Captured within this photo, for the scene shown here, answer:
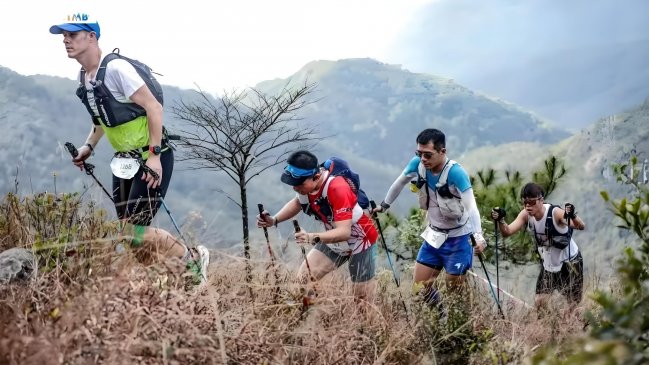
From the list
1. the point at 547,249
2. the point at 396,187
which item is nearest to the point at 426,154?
the point at 396,187

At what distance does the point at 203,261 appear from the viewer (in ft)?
15.1

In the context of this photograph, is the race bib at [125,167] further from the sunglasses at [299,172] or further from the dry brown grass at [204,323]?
the sunglasses at [299,172]

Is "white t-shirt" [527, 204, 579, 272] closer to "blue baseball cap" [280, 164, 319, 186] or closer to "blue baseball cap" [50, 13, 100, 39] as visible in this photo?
"blue baseball cap" [280, 164, 319, 186]

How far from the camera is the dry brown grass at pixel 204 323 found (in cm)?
273

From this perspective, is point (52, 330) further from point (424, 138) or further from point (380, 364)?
point (424, 138)

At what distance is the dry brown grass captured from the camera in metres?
2.73

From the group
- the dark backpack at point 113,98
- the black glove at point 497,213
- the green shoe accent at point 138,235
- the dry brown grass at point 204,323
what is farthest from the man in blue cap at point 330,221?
the black glove at point 497,213

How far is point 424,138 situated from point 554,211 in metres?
2.23

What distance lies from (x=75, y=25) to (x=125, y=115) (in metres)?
0.75

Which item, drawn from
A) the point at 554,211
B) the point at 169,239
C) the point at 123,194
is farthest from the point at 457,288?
the point at 123,194

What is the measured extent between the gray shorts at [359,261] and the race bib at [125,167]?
5.59 ft

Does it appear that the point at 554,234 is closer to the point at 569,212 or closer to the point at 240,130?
the point at 569,212

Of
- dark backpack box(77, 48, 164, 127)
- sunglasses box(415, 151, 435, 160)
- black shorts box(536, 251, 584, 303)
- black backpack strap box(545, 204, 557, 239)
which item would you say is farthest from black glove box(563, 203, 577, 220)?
dark backpack box(77, 48, 164, 127)

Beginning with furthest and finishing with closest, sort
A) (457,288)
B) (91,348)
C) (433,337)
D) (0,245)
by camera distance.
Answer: (457,288) → (0,245) → (433,337) → (91,348)
